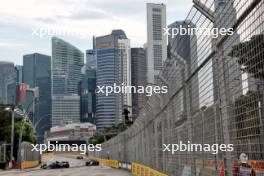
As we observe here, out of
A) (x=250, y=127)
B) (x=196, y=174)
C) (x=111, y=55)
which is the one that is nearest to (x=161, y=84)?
(x=196, y=174)

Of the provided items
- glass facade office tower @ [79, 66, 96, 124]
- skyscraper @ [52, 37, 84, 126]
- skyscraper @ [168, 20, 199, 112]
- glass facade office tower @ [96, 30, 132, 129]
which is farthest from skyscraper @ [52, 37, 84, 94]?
skyscraper @ [168, 20, 199, 112]

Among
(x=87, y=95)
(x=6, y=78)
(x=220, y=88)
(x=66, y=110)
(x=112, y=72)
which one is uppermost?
(x=6, y=78)

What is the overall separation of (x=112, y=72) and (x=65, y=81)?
9021 centimetres

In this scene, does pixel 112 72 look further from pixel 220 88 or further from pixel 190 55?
pixel 220 88

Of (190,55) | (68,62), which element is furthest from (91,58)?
(190,55)

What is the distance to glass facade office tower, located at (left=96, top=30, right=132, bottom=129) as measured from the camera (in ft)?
280

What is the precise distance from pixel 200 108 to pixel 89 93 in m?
152

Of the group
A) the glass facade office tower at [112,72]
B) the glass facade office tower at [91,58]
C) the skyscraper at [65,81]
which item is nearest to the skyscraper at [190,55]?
the glass facade office tower at [112,72]

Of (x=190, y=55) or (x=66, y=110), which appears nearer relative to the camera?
(x=190, y=55)

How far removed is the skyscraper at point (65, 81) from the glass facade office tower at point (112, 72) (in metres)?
29.7

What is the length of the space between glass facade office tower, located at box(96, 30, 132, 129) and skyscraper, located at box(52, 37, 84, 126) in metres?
29.7

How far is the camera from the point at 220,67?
6.12 metres

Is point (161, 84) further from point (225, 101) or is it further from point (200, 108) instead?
point (225, 101)

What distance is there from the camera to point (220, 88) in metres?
6.16
